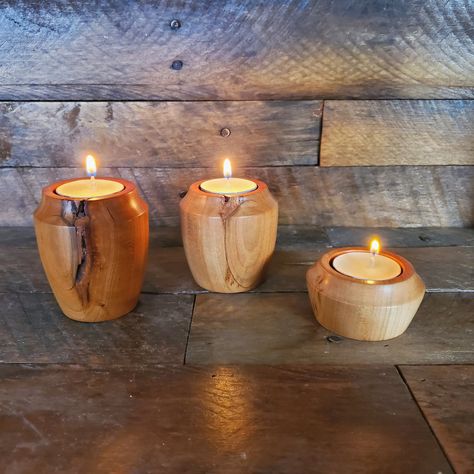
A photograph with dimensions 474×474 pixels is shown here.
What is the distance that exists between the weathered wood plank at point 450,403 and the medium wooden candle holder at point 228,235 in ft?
0.82

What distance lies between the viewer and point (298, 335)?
67 cm

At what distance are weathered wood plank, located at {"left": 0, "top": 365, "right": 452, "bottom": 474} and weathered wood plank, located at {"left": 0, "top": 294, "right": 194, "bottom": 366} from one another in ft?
0.08

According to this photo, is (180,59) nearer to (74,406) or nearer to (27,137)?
(27,137)

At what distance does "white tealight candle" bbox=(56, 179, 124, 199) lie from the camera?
0.67m

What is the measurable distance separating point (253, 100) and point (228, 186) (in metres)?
0.23

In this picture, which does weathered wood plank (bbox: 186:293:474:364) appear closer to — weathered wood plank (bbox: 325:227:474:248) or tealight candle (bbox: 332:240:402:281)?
tealight candle (bbox: 332:240:402:281)

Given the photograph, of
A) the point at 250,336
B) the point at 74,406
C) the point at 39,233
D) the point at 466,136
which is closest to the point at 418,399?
the point at 250,336

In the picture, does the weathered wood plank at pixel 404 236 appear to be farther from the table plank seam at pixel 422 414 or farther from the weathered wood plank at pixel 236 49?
the table plank seam at pixel 422 414

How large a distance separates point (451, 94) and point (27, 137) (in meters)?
0.75

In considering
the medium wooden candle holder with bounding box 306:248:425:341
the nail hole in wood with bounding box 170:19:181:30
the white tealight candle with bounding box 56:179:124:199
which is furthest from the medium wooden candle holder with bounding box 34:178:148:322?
the nail hole in wood with bounding box 170:19:181:30

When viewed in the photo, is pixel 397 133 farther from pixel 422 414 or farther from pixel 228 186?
pixel 422 414

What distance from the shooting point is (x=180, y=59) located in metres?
0.90

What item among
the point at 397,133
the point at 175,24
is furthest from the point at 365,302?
the point at 175,24

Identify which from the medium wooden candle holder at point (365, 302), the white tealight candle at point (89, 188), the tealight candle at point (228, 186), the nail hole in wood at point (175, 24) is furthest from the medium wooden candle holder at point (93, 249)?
the nail hole in wood at point (175, 24)
